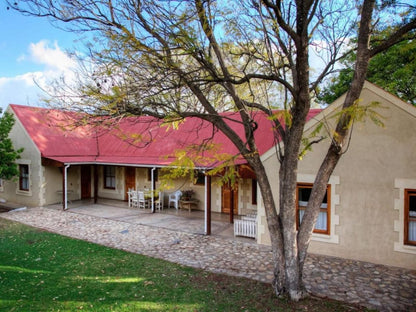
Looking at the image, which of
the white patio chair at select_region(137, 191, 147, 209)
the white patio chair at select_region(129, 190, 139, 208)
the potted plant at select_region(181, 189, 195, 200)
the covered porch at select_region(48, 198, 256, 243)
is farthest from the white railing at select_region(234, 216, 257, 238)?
the white patio chair at select_region(129, 190, 139, 208)

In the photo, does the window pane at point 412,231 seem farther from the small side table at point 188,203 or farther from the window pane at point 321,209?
the small side table at point 188,203

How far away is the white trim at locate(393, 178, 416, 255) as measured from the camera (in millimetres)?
7845

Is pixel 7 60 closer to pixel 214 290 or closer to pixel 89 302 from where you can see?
pixel 89 302

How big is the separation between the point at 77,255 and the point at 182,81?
20.5 ft

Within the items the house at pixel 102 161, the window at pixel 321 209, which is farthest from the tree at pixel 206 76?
the house at pixel 102 161

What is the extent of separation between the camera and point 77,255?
848cm

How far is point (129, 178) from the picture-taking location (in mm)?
18094

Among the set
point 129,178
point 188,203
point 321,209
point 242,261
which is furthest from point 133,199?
point 321,209

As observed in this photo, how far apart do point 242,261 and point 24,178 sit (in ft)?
49.0

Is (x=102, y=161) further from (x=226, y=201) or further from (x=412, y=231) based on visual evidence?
(x=412, y=231)

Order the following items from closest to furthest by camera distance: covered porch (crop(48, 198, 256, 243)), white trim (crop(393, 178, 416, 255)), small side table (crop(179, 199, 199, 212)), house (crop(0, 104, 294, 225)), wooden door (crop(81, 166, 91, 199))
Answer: white trim (crop(393, 178, 416, 255)) → covered porch (crop(48, 198, 256, 243)) → house (crop(0, 104, 294, 225)) → small side table (crop(179, 199, 199, 212)) → wooden door (crop(81, 166, 91, 199))

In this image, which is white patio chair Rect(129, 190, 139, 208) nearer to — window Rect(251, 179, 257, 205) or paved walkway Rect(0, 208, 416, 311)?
paved walkway Rect(0, 208, 416, 311)

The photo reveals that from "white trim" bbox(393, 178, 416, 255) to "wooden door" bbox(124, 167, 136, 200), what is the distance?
13976 millimetres

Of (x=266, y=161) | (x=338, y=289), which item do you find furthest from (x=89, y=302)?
(x=266, y=161)
